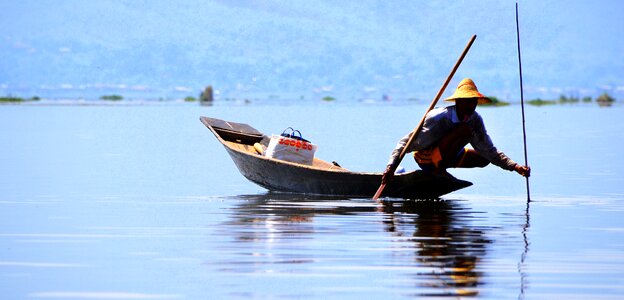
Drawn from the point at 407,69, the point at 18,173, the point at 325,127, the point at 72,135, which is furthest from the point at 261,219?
the point at 407,69

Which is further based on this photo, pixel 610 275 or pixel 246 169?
pixel 246 169

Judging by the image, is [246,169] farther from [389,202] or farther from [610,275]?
[610,275]

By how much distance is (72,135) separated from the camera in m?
39.8

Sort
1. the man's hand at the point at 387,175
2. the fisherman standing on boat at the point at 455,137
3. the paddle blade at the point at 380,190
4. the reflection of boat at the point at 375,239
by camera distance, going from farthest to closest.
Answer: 1. the paddle blade at the point at 380,190
2. the man's hand at the point at 387,175
3. the fisherman standing on boat at the point at 455,137
4. the reflection of boat at the point at 375,239

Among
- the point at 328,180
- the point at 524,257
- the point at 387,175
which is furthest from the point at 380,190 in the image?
the point at 524,257

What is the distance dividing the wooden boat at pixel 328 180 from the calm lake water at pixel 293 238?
20 cm

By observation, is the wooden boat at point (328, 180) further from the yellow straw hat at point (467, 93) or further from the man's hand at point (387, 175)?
the yellow straw hat at point (467, 93)

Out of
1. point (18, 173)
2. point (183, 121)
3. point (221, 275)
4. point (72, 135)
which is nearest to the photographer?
point (221, 275)

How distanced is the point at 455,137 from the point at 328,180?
6.49ft

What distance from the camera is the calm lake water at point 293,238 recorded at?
1110 centimetres

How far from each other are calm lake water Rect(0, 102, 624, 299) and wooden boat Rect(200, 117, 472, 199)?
0.64ft

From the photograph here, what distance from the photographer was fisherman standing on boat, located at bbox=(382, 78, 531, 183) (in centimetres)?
1603

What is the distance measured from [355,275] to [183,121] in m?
44.2

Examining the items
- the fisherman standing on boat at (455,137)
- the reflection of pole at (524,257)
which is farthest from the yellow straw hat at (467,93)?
the reflection of pole at (524,257)
